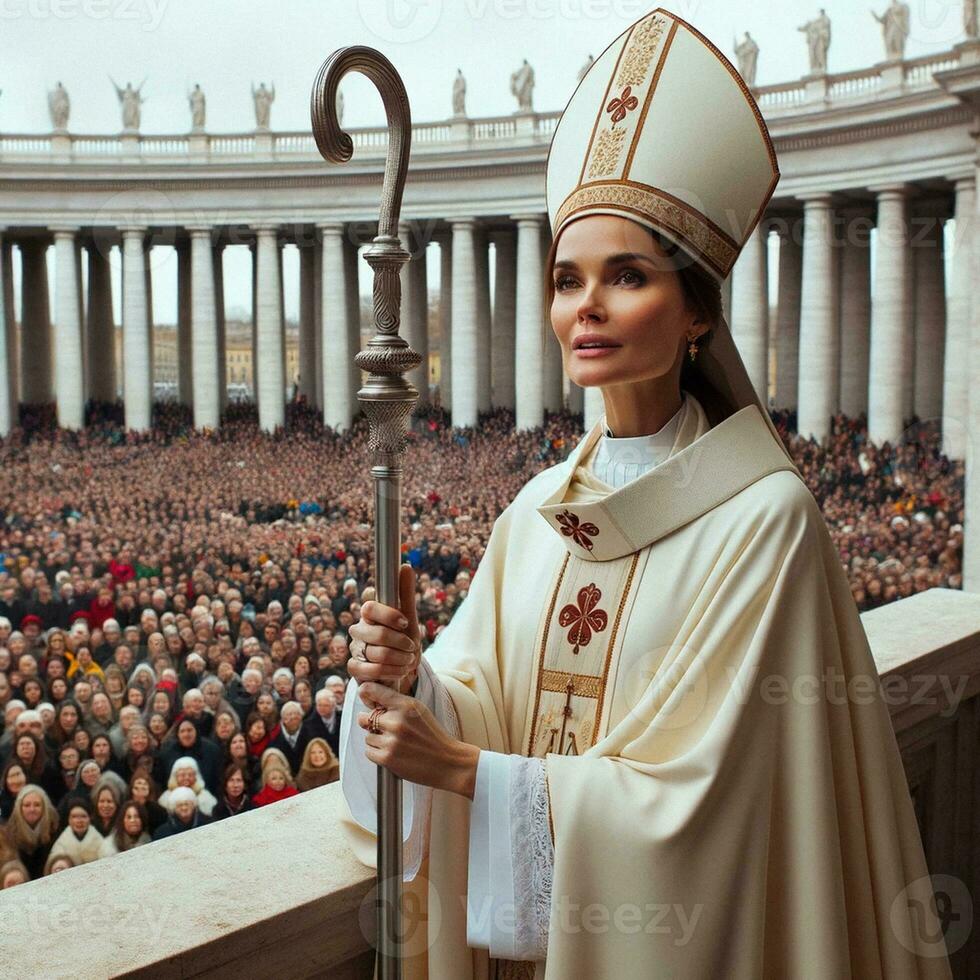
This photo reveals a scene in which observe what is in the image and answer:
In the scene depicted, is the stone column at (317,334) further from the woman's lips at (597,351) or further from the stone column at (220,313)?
the woman's lips at (597,351)

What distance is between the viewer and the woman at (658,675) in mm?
2686

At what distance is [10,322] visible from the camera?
34.7 meters

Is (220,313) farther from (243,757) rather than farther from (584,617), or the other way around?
(584,617)

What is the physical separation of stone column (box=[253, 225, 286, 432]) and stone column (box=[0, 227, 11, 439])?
274 inches

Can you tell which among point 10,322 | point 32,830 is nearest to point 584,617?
point 32,830

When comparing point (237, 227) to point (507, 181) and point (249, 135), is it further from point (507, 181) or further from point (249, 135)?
point (507, 181)

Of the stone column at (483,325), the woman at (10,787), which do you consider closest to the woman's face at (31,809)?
the woman at (10,787)

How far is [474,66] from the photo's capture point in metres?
40.2

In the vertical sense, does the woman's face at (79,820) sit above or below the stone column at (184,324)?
below

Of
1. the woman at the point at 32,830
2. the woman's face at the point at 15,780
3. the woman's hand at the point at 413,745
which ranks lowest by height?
the woman at the point at 32,830

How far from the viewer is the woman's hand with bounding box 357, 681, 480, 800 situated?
268 cm

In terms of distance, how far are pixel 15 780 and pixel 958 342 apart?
23954mm


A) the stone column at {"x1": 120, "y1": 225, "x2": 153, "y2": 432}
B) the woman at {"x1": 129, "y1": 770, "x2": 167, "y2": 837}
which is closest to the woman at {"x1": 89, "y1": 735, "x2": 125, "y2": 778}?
the woman at {"x1": 129, "y1": 770, "x2": 167, "y2": 837}

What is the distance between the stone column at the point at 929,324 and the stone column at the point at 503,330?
1213 cm
